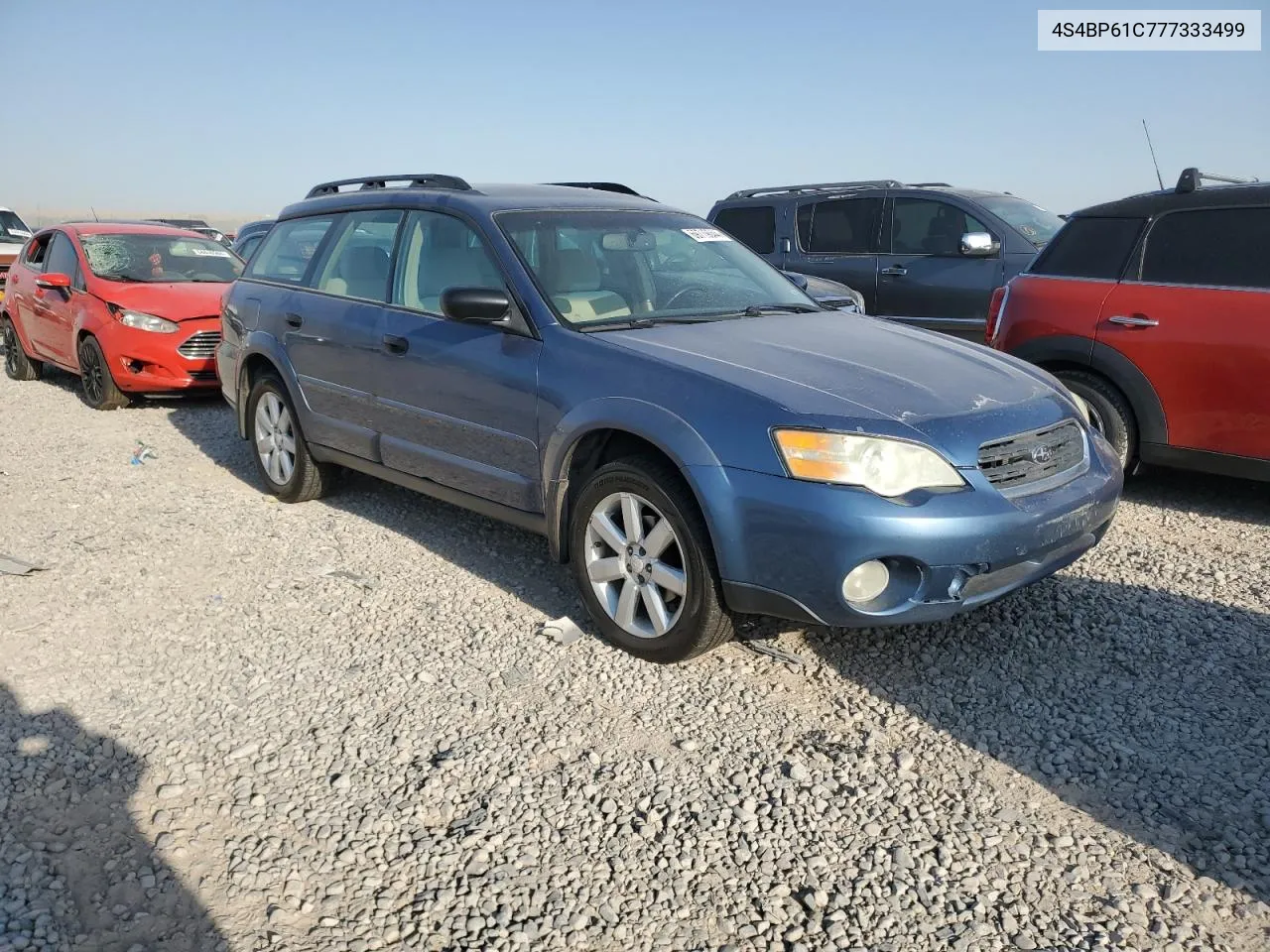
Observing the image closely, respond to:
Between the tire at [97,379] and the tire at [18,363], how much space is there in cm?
215

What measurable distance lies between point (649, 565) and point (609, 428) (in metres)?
0.53

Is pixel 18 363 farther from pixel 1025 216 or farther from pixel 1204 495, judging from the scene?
pixel 1204 495

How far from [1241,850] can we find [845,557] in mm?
1288

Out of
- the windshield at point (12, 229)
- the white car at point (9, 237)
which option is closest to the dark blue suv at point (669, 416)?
the white car at point (9, 237)

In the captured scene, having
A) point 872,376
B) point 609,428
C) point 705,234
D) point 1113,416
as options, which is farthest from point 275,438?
point 1113,416

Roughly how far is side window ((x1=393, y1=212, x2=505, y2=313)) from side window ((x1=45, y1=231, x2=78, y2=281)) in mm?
5970

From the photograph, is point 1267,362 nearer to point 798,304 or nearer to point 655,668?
point 798,304

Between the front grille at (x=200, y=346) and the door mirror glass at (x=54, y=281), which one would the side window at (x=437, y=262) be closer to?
the front grille at (x=200, y=346)

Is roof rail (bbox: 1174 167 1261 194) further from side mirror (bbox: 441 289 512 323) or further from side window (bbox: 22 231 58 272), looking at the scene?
side window (bbox: 22 231 58 272)

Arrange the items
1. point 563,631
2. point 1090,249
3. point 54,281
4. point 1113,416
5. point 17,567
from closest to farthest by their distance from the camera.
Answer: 1. point 563,631
2. point 17,567
3. point 1113,416
4. point 1090,249
5. point 54,281

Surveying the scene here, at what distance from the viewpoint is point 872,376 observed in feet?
12.3

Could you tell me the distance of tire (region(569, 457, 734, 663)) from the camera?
11.7ft

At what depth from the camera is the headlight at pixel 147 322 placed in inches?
338

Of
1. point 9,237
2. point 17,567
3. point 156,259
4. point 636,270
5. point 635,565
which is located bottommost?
point 17,567
